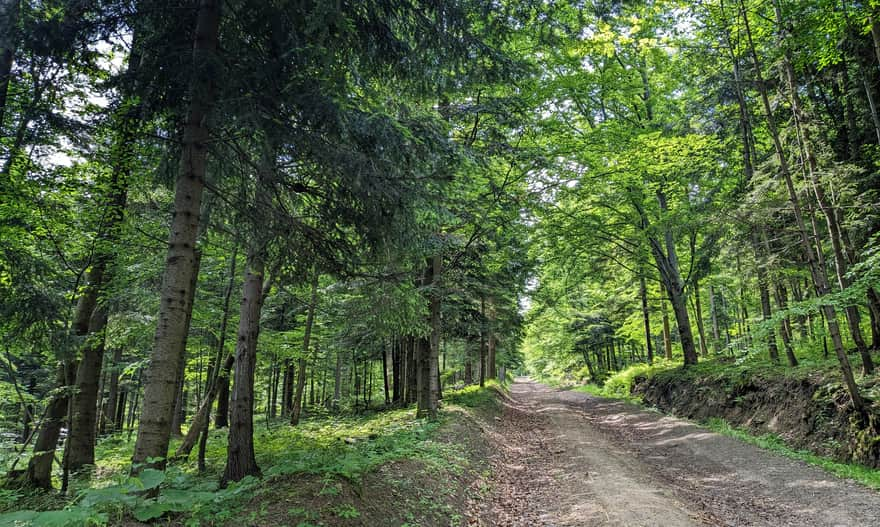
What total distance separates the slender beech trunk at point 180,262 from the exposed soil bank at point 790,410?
1148 cm

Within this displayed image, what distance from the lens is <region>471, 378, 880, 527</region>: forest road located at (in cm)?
621

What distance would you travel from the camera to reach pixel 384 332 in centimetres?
890

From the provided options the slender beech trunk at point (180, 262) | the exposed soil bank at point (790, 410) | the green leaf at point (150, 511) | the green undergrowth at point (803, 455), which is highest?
the slender beech trunk at point (180, 262)

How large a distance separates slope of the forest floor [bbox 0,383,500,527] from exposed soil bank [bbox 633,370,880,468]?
7.18m

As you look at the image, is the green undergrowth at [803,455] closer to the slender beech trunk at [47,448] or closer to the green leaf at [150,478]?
the green leaf at [150,478]

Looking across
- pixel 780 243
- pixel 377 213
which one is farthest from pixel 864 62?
pixel 377 213

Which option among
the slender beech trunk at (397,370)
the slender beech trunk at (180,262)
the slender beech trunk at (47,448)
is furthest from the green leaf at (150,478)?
the slender beech trunk at (397,370)

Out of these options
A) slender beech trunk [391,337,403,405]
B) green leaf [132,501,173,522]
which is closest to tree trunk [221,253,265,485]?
green leaf [132,501,173,522]

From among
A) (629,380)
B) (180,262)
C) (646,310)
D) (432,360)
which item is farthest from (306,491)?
(646,310)

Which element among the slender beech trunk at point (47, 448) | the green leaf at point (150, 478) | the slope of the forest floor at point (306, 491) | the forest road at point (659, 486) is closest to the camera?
the green leaf at point (150, 478)

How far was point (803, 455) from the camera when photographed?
8852mm

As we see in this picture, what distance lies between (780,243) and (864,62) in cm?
532

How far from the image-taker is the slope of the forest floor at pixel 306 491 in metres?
3.27

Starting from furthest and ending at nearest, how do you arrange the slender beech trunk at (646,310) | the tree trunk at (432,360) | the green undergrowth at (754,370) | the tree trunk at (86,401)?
the slender beech trunk at (646,310)
the tree trunk at (432,360)
the green undergrowth at (754,370)
the tree trunk at (86,401)
